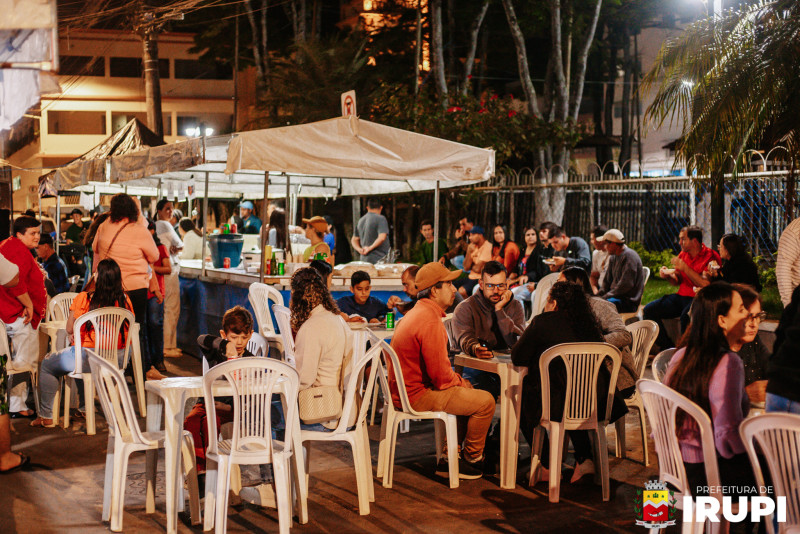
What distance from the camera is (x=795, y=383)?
4184mm

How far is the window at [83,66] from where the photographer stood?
46650mm

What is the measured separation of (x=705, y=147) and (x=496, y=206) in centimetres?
904

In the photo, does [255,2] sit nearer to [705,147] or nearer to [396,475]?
[705,147]

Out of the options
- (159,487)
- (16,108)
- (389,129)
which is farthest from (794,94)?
(16,108)

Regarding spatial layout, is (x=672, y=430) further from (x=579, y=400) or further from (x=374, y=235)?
(x=374, y=235)

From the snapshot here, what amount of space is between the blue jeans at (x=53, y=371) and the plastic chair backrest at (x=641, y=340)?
4521mm

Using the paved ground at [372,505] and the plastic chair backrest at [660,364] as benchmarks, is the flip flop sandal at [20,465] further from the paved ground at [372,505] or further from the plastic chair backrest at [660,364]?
the plastic chair backrest at [660,364]

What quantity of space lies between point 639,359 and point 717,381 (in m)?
2.88

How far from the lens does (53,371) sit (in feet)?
25.0

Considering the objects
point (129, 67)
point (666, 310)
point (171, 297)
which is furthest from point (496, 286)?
point (129, 67)

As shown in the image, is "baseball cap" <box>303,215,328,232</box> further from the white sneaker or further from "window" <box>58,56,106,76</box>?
"window" <box>58,56,106,76</box>

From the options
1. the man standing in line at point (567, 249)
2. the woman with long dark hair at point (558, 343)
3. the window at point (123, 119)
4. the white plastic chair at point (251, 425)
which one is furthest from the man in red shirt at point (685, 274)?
the window at point (123, 119)

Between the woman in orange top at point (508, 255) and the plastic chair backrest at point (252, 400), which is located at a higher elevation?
the woman in orange top at point (508, 255)

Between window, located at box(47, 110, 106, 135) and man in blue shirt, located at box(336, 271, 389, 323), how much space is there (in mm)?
43442
